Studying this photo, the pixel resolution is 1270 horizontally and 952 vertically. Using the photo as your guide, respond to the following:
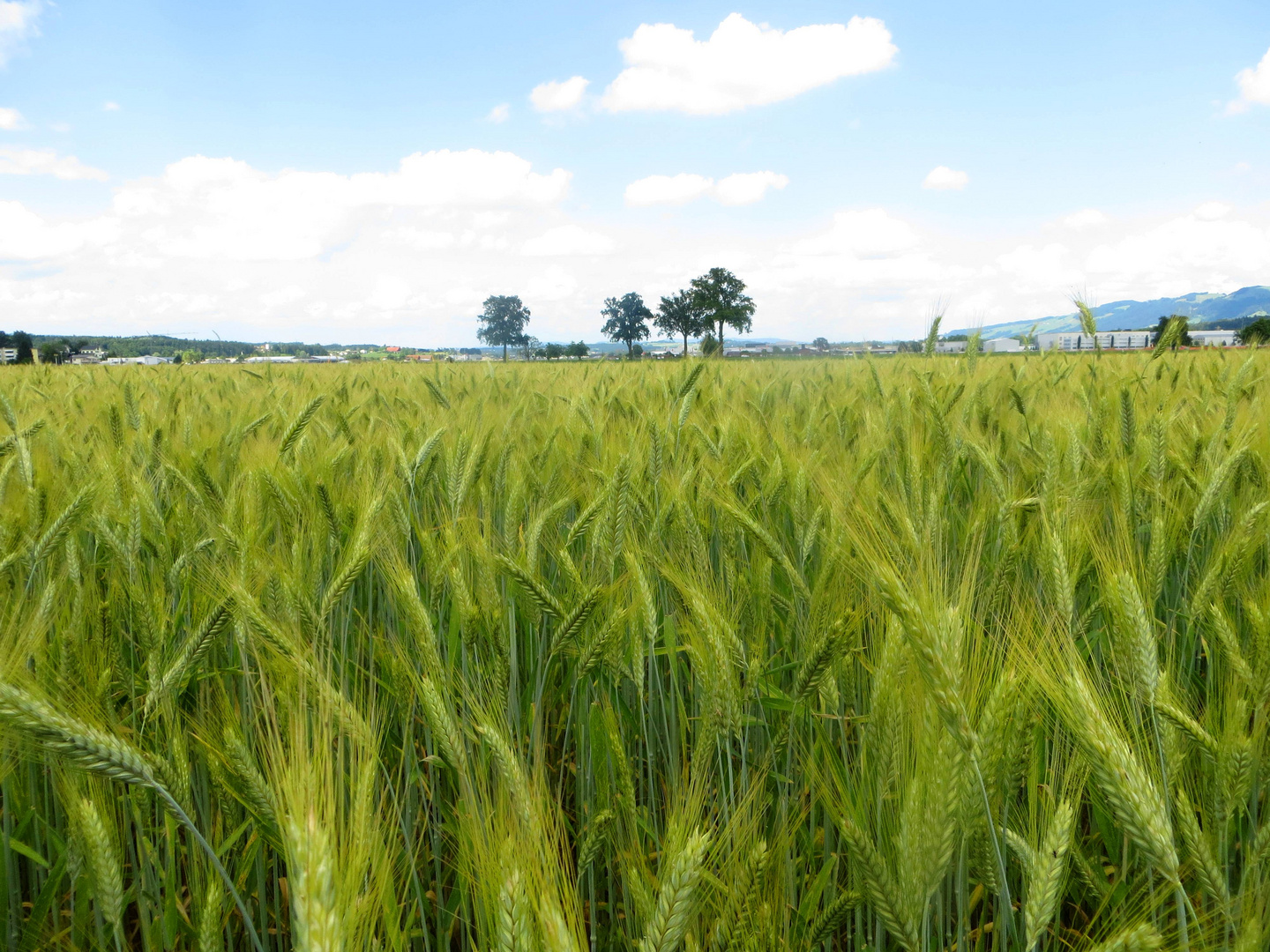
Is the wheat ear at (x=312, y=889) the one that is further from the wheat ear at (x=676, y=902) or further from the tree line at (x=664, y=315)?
the tree line at (x=664, y=315)

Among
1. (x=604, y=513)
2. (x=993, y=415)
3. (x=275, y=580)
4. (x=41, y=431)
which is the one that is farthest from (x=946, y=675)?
(x=41, y=431)

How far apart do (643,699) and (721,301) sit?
6255 cm

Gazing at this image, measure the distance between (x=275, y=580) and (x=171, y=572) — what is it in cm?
38

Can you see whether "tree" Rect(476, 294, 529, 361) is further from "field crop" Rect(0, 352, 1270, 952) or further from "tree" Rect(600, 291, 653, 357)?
"field crop" Rect(0, 352, 1270, 952)

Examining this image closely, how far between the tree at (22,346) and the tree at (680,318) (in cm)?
4607

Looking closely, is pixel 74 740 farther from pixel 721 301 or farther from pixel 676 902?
pixel 721 301

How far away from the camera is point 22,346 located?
38719mm

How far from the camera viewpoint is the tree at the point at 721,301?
6134 cm

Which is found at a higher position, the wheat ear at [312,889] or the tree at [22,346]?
the tree at [22,346]

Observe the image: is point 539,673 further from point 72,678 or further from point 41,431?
point 41,431

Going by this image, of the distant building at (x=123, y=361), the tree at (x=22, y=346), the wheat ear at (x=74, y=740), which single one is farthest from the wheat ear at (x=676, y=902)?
the tree at (x=22, y=346)

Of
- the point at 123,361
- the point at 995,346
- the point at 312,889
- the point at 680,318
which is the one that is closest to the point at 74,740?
the point at 312,889

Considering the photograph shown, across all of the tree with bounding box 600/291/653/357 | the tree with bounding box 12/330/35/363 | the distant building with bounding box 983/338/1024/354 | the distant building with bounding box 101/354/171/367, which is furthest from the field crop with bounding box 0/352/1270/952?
the tree with bounding box 600/291/653/357

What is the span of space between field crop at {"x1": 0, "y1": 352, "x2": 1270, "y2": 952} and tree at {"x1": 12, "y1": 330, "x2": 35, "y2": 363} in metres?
38.0
